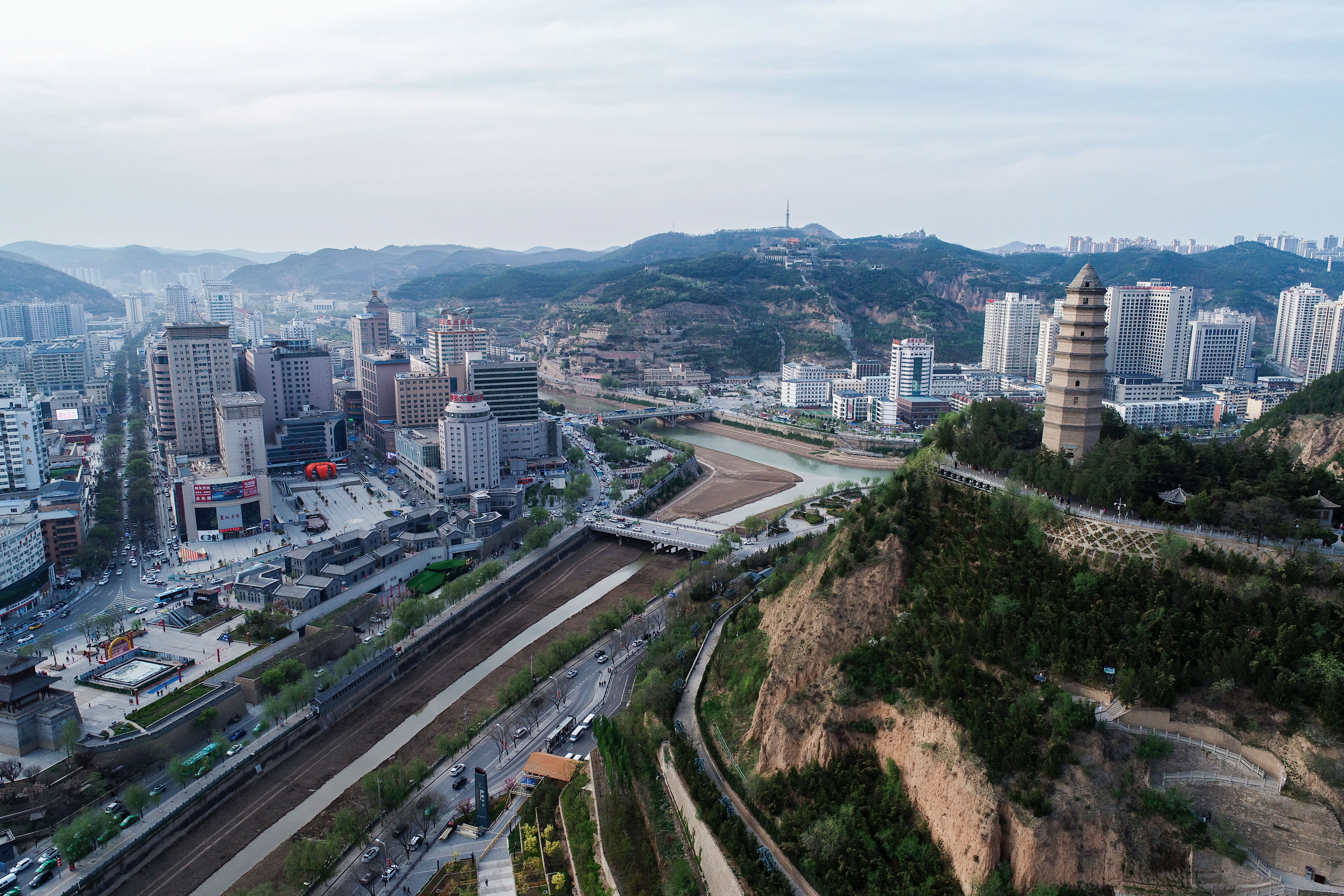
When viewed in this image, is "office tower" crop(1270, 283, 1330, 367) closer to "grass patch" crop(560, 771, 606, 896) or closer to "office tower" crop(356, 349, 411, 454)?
"office tower" crop(356, 349, 411, 454)

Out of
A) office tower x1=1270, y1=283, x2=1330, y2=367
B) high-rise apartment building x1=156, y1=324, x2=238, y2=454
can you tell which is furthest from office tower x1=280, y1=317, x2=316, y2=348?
office tower x1=1270, y1=283, x2=1330, y2=367

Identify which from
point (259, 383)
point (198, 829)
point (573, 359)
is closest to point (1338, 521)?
point (198, 829)

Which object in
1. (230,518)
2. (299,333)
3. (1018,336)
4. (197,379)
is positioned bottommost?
(230,518)

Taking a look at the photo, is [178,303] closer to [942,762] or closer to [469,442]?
[469,442]

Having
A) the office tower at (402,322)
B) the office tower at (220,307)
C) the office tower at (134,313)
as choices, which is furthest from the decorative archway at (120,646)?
the office tower at (134,313)

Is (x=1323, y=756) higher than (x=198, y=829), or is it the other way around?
(x=1323, y=756)

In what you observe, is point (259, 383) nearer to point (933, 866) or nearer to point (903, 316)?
point (933, 866)

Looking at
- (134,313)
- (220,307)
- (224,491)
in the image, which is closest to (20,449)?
(224,491)
